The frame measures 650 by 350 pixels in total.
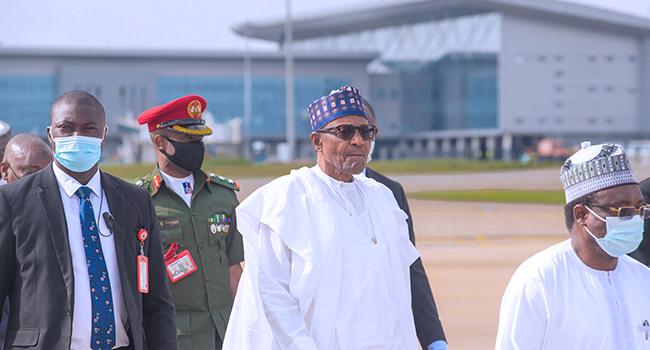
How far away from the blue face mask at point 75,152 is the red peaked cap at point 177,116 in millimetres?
1359

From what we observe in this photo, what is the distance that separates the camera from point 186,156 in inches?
169

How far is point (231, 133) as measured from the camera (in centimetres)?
5175

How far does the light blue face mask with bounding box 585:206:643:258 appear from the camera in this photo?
272cm

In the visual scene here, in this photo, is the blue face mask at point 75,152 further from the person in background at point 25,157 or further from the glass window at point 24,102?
the glass window at point 24,102

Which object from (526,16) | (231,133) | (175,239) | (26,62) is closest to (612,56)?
(526,16)

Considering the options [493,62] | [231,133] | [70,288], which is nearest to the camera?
[70,288]

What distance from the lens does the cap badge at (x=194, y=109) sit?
438 cm

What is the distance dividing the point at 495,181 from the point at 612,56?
3969 cm

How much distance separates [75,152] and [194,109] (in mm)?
1582

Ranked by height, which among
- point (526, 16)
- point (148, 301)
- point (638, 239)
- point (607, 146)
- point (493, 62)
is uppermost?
point (526, 16)

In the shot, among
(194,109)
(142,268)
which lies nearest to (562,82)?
(194,109)

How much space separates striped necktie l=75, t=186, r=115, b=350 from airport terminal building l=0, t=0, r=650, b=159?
6222 centimetres

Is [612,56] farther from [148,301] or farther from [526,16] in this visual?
[148,301]

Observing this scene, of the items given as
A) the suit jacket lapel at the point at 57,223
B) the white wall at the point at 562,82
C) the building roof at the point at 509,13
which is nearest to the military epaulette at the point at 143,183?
the suit jacket lapel at the point at 57,223
